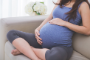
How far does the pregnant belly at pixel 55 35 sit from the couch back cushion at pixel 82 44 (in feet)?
0.41

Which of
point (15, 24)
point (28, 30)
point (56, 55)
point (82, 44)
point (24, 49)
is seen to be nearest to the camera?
point (56, 55)

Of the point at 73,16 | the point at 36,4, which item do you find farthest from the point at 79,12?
the point at 36,4

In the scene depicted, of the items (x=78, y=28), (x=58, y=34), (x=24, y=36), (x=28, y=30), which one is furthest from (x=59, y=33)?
(x=28, y=30)

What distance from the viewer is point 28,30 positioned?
1.27 meters

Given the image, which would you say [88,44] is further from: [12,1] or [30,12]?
[12,1]

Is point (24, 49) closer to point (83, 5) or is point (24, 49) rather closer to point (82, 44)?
point (82, 44)

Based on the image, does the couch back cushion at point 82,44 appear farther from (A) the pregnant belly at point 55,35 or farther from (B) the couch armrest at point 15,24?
(B) the couch armrest at point 15,24

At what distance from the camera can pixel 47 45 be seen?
96 cm

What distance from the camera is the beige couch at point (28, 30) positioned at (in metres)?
0.93

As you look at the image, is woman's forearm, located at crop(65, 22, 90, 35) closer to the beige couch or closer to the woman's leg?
the beige couch

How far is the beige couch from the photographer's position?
93 cm

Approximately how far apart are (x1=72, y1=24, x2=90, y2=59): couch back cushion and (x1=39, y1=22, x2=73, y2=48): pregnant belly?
0.41 feet

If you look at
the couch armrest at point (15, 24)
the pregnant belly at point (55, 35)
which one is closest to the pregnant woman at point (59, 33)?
the pregnant belly at point (55, 35)

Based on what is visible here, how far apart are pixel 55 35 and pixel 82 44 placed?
28 centimetres
